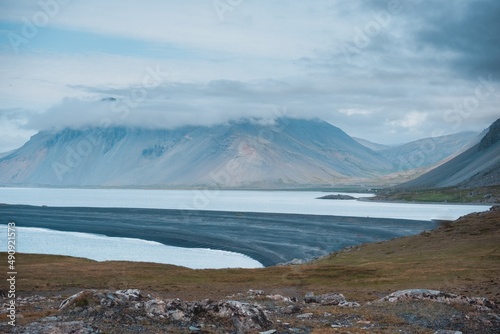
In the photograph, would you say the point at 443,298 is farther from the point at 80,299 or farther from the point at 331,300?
the point at 80,299

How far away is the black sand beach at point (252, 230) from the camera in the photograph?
11312 centimetres

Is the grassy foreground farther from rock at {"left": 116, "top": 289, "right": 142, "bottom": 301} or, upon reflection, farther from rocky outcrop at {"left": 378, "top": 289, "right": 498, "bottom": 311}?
rock at {"left": 116, "top": 289, "right": 142, "bottom": 301}

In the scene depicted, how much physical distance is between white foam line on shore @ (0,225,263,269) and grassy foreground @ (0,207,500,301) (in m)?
18.6

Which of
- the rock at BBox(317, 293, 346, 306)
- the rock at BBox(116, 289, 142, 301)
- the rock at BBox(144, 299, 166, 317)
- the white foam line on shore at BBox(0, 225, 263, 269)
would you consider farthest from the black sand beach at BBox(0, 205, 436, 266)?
the rock at BBox(144, 299, 166, 317)

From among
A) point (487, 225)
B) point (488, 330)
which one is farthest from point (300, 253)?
point (488, 330)

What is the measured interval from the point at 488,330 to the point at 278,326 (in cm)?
1117

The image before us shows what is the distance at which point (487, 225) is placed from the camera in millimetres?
90750

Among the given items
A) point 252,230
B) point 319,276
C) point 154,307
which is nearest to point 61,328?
point 154,307

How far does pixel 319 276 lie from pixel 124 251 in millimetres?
59279

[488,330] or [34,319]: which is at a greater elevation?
[34,319]

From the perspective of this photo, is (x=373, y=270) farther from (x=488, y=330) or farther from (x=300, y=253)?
(x=300, y=253)

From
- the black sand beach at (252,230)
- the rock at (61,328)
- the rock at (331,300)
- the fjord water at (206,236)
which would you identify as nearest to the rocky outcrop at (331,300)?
the rock at (331,300)

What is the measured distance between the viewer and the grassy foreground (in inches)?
1891

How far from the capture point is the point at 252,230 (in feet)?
481
